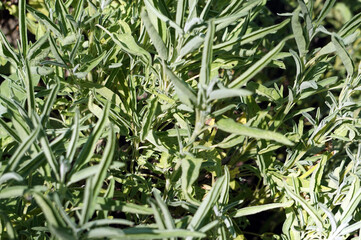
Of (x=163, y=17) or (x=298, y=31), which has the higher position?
(x=163, y=17)

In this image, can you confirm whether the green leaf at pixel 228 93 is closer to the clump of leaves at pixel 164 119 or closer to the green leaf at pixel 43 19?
the clump of leaves at pixel 164 119

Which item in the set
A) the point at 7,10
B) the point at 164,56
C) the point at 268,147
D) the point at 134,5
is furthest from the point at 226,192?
the point at 7,10

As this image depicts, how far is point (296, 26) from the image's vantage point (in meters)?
0.80

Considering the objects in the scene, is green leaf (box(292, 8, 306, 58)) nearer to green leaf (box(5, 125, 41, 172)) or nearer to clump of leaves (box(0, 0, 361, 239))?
clump of leaves (box(0, 0, 361, 239))

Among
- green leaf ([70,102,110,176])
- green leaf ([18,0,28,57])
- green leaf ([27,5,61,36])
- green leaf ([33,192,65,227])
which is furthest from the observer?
green leaf ([27,5,61,36])

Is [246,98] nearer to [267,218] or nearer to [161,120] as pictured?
[161,120]

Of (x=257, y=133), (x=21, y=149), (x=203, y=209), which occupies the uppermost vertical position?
(x=21, y=149)

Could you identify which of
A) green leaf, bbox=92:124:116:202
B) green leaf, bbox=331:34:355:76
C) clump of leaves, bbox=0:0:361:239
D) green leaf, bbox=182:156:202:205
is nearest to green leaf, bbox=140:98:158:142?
clump of leaves, bbox=0:0:361:239

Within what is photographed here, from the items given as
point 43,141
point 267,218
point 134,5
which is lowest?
point 267,218

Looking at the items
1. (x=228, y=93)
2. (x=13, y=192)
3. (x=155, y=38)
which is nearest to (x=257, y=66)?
(x=228, y=93)

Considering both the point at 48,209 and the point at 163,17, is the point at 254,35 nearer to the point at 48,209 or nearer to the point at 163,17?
the point at 163,17

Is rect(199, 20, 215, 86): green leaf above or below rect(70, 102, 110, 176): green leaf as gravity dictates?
above

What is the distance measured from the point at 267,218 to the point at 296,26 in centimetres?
88

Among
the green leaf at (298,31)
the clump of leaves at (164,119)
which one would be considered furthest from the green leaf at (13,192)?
the green leaf at (298,31)
